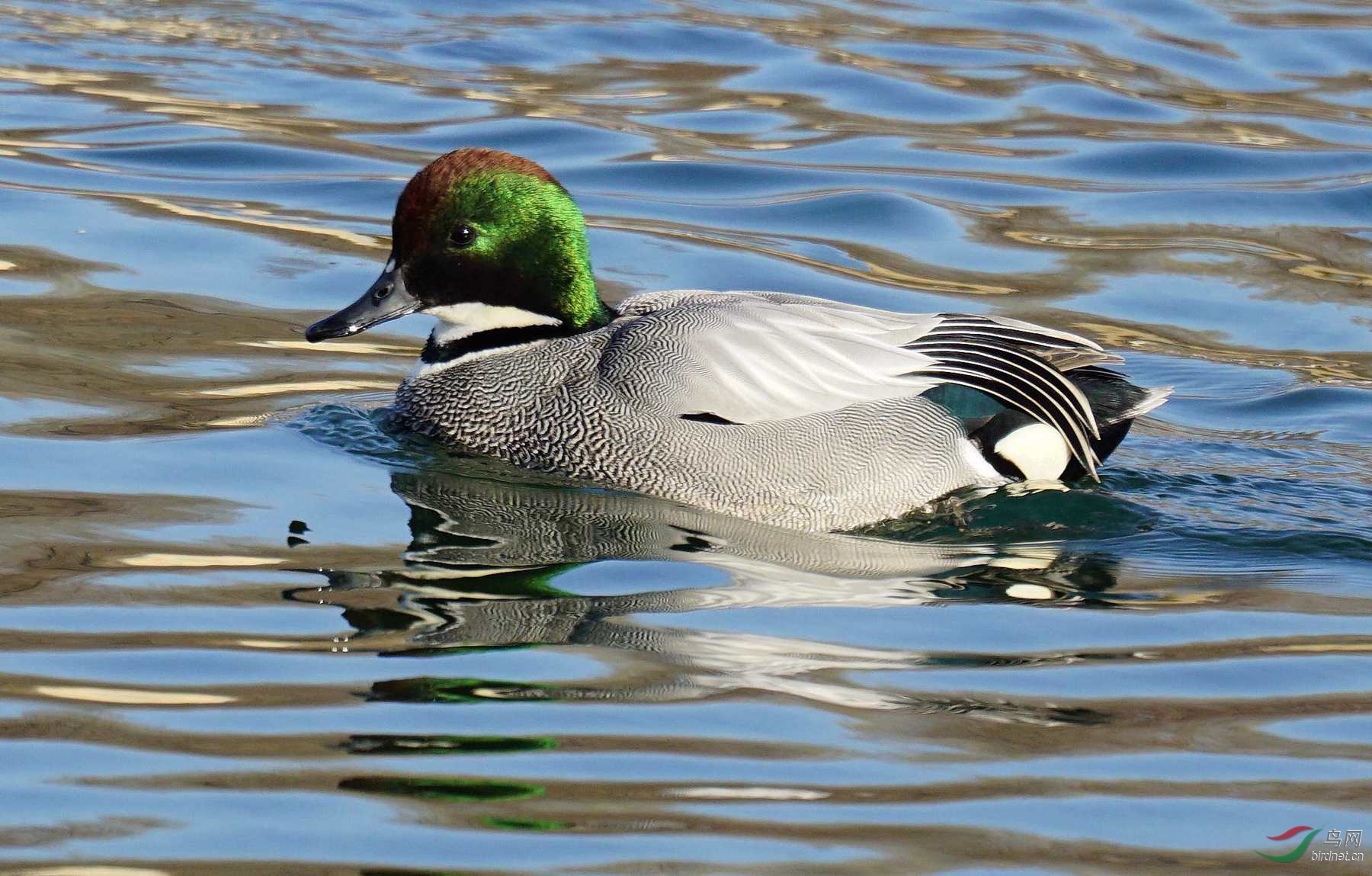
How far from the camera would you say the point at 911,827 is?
3.65 meters

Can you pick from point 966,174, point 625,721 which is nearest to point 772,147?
point 966,174

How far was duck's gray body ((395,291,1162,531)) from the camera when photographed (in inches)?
233

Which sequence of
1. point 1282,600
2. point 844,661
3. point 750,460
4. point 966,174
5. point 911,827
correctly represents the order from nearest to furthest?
1. point 911,827
2. point 844,661
3. point 1282,600
4. point 750,460
5. point 966,174

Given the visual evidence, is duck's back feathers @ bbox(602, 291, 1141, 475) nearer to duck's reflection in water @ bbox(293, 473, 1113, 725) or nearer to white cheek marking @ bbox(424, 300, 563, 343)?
white cheek marking @ bbox(424, 300, 563, 343)

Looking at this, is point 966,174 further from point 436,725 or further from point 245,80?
point 436,725

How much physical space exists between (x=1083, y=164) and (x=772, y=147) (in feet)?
5.48

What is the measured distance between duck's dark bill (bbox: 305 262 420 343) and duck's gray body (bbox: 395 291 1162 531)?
388mm

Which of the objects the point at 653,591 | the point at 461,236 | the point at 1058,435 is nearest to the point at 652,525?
the point at 653,591

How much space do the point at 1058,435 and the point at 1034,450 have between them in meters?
0.09

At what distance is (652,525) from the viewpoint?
5676 mm

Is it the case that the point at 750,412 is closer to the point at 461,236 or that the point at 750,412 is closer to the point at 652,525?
the point at 652,525

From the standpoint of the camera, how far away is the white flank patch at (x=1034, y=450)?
626 centimetres

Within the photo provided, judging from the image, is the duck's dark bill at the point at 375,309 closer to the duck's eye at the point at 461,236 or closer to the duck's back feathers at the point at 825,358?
the duck's eye at the point at 461,236

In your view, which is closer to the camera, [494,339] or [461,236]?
[461,236]
